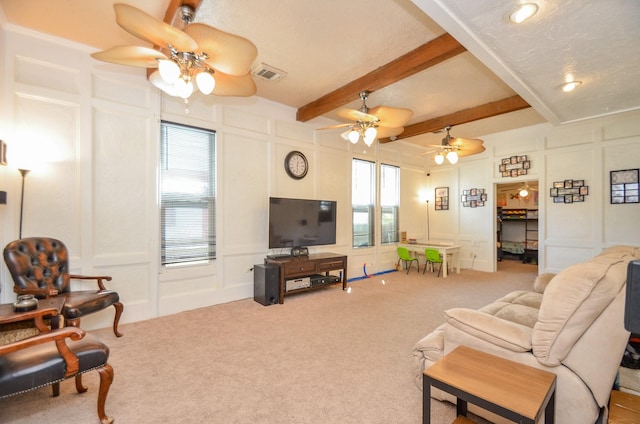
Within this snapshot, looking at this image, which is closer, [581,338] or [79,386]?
[581,338]

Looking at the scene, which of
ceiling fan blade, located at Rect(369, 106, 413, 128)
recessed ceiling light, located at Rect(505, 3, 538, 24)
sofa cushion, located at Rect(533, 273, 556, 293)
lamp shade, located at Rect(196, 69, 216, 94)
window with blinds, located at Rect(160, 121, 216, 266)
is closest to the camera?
recessed ceiling light, located at Rect(505, 3, 538, 24)

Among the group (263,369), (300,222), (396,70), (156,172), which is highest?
(396,70)

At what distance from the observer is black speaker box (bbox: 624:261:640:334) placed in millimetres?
715

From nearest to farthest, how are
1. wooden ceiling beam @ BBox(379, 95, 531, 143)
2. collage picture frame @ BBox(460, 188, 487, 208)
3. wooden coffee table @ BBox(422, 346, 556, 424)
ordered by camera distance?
wooden coffee table @ BBox(422, 346, 556, 424) → wooden ceiling beam @ BBox(379, 95, 531, 143) → collage picture frame @ BBox(460, 188, 487, 208)

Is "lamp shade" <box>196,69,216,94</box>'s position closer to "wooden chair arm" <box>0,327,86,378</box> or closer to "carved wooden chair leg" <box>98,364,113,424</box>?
"wooden chair arm" <box>0,327,86,378</box>

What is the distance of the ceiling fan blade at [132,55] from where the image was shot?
210 centimetres

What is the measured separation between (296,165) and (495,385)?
166 inches

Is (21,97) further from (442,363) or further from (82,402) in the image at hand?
(442,363)

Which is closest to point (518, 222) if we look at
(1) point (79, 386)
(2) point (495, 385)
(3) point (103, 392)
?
(2) point (495, 385)

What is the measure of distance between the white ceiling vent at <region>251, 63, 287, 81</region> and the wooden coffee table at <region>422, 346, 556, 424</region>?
355 cm

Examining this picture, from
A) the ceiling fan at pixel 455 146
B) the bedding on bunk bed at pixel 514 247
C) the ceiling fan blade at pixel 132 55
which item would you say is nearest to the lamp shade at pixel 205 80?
the ceiling fan blade at pixel 132 55

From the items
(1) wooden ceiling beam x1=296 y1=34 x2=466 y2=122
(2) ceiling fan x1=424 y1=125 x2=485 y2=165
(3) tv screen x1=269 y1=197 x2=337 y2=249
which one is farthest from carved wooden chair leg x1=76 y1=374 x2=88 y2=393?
(2) ceiling fan x1=424 y1=125 x2=485 y2=165

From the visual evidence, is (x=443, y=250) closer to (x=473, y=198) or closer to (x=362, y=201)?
(x=473, y=198)

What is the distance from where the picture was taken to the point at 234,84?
9.05 feet
